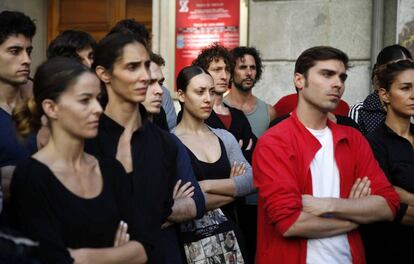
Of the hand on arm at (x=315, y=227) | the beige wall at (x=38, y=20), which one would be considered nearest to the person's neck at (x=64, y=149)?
the hand on arm at (x=315, y=227)

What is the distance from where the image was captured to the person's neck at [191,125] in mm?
4586

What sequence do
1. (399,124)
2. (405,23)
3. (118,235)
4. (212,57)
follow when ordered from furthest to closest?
(405,23), (212,57), (399,124), (118,235)

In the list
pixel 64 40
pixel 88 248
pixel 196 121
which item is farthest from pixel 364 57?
pixel 88 248

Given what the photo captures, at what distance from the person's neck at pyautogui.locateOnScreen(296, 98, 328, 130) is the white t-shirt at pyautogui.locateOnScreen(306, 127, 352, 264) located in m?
0.03

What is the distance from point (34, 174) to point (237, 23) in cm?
532

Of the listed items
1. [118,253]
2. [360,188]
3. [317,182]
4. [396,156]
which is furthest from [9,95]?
[396,156]

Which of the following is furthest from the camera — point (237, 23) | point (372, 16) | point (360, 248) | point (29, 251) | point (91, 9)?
point (91, 9)

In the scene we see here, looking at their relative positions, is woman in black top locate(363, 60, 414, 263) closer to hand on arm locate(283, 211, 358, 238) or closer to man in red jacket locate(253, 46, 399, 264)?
man in red jacket locate(253, 46, 399, 264)

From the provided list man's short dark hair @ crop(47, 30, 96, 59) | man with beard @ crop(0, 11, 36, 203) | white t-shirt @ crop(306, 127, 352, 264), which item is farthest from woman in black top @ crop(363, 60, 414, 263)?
man with beard @ crop(0, 11, 36, 203)

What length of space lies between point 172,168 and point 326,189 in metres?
0.85

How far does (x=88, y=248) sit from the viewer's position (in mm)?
2967

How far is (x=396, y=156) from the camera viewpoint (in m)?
4.38

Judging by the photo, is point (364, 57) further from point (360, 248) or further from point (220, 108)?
point (360, 248)

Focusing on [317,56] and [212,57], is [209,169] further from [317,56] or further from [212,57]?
[212,57]
